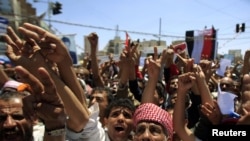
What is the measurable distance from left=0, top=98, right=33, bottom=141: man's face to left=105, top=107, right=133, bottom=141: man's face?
116 cm

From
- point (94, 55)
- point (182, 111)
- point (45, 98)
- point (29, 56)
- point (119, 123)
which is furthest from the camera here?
point (94, 55)

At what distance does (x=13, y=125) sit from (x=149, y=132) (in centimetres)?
104

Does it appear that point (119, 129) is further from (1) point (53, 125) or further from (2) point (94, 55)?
(1) point (53, 125)

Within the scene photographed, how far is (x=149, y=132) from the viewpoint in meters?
2.64

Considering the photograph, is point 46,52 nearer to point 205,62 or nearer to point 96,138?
point 96,138

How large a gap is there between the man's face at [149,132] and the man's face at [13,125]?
882 mm

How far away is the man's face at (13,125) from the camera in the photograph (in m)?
2.02

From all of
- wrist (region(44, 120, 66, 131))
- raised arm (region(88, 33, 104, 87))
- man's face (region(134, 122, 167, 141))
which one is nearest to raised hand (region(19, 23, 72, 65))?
wrist (region(44, 120, 66, 131))

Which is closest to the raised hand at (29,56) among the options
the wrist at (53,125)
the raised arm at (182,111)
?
Result: the wrist at (53,125)

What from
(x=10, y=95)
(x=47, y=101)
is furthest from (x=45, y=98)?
(x=10, y=95)

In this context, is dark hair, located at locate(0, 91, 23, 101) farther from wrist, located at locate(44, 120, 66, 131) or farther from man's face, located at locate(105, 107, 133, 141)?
man's face, located at locate(105, 107, 133, 141)

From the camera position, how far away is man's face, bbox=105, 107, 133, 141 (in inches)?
123

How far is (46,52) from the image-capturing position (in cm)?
216

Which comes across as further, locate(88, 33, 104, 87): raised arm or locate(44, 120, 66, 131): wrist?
locate(88, 33, 104, 87): raised arm
